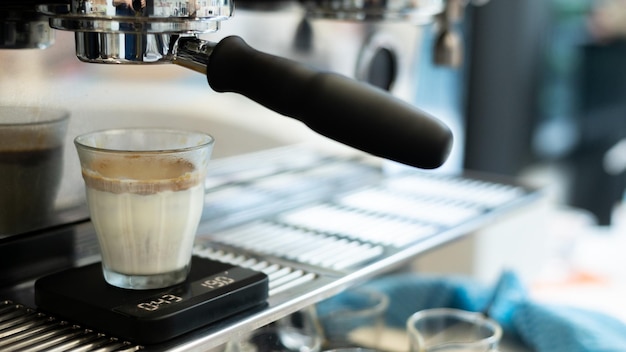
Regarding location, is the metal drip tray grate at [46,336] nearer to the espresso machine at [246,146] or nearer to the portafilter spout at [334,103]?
the espresso machine at [246,146]

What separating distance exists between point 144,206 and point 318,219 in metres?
0.21

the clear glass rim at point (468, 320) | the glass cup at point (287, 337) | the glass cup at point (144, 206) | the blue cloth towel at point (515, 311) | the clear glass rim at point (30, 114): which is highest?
the clear glass rim at point (30, 114)

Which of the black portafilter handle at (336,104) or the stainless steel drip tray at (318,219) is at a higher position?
the black portafilter handle at (336,104)

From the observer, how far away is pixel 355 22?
2.45 feet

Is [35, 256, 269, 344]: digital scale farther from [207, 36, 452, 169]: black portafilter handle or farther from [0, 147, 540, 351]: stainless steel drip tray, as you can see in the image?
[207, 36, 452, 169]: black portafilter handle

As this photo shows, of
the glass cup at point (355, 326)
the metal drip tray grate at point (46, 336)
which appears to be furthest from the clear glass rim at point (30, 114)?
the glass cup at point (355, 326)

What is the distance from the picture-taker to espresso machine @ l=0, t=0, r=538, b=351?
1.34 ft

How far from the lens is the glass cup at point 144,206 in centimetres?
46

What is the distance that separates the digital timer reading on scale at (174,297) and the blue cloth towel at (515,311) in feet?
0.73

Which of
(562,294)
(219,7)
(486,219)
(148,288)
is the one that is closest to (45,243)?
(148,288)

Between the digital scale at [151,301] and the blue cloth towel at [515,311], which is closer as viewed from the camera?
the digital scale at [151,301]

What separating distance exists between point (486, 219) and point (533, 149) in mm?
845

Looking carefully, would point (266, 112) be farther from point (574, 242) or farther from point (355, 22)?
point (574, 242)

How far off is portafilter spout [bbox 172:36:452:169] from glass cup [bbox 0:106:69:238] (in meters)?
0.14
